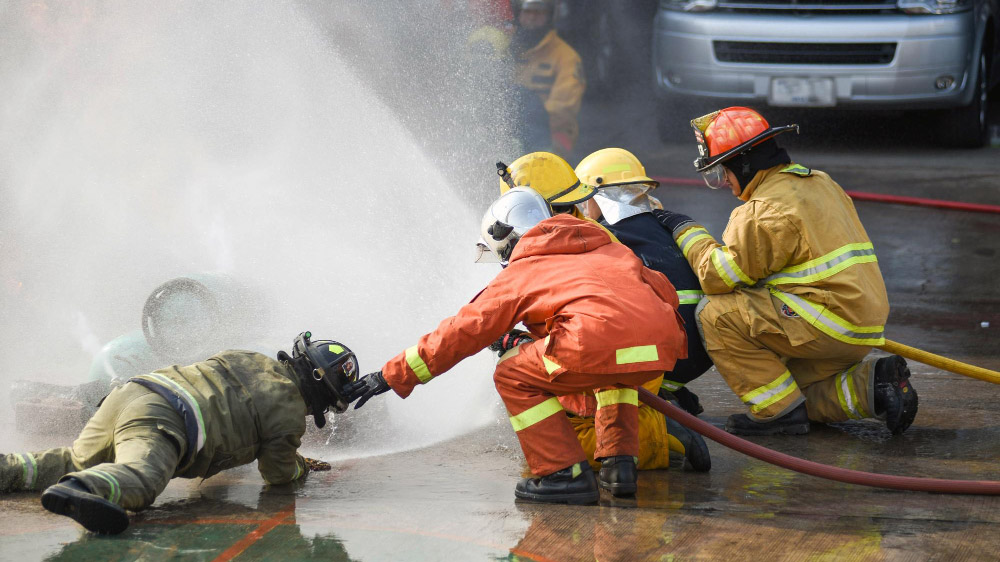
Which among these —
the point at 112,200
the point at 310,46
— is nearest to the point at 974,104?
the point at 310,46

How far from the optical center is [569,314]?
3365mm

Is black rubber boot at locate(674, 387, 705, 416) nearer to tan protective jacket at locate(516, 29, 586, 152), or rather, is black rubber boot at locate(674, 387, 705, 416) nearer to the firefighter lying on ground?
the firefighter lying on ground

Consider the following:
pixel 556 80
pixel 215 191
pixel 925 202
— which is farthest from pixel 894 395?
pixel 556 80

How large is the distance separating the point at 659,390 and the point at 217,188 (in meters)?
2.81

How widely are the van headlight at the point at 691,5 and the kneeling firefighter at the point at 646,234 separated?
4804 millimetres

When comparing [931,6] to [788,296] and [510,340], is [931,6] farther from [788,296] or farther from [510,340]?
[510,340]

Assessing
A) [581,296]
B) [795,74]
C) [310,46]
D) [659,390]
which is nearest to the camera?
[581,296]

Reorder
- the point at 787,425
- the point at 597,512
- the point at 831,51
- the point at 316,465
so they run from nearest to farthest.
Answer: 1. the point at 597,512
2. the point at 316,465
3. the point at 787,425
4. the point at 831,51

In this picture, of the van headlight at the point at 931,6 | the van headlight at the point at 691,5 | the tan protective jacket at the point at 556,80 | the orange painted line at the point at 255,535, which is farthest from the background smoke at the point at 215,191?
the van headlight at the point at 931,6

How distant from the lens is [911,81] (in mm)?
8984

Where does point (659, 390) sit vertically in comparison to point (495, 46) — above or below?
below

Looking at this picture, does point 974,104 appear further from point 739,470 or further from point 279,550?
point 279,550

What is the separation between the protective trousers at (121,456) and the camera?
3.04 meters

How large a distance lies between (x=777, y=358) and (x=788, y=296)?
255mm
